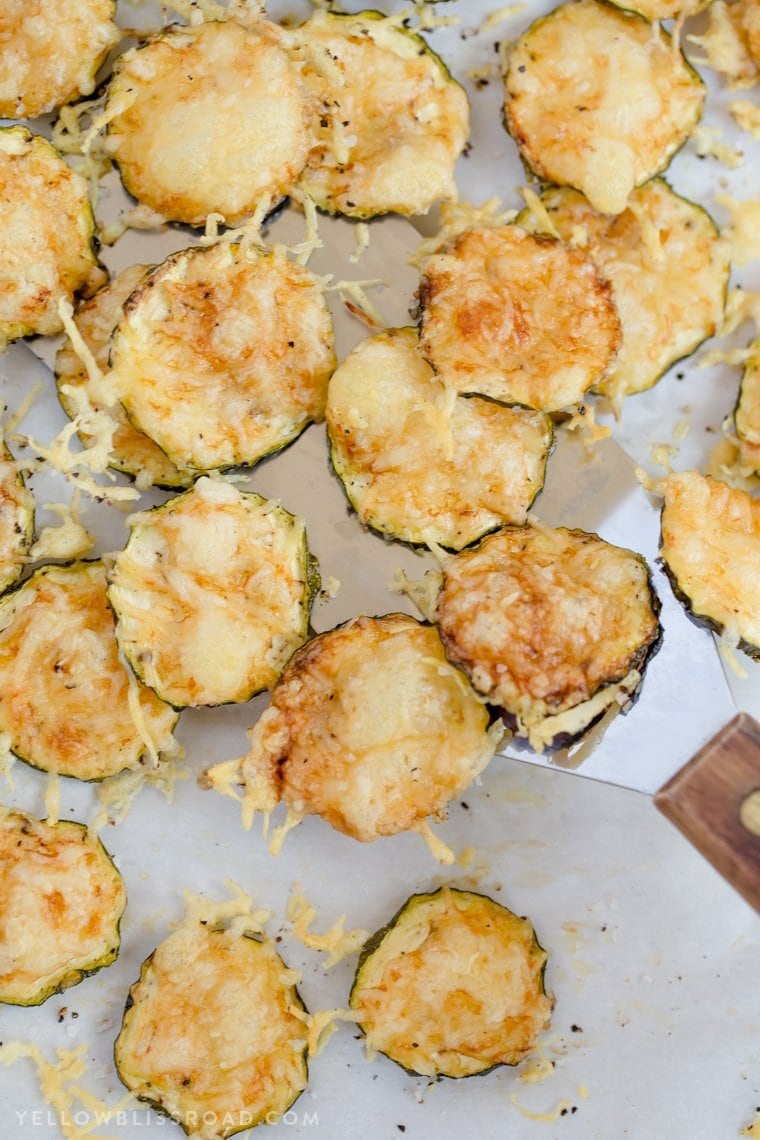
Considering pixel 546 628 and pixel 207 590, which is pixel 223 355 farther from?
pixel 546 628

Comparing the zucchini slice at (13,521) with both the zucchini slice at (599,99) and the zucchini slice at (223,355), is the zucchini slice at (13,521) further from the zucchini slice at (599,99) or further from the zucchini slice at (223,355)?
the zucchini slice at (599,99)

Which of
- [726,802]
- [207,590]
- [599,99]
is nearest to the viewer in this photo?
[726,802]

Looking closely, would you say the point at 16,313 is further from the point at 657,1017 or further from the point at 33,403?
the point at 657,1017

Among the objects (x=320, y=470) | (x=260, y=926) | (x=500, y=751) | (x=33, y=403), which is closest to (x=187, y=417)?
(x=320, y=470)

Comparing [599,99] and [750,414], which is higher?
[599,99]

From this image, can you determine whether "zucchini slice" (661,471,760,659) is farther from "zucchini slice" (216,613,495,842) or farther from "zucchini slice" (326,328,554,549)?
"zucchini slice" (216,613,495,842)

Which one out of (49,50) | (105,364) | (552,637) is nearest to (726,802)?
(552,637)

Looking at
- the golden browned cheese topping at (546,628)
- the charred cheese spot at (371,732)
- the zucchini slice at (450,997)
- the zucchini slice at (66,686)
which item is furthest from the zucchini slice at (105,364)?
the zucchini slice at (450,997)

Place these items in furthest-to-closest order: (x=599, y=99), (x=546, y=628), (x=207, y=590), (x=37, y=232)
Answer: (x=599, y=99)
(x=37, y=232)
(x=207, y=590)
(x=546, y=628)
